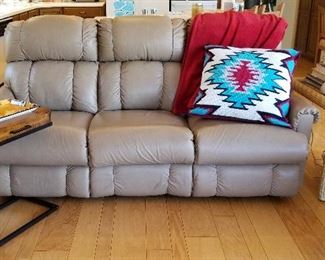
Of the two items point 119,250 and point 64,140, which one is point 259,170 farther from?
point 64,140

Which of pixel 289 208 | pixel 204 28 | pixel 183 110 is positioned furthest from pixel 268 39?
pixel 289 208

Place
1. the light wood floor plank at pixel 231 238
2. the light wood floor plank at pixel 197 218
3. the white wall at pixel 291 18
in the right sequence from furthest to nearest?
the white wall at pixel 291 18 < the light wood floor plank at pixel 197 218 < the light wood floor plank at pixel 231 238

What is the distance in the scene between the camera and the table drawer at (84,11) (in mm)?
5785

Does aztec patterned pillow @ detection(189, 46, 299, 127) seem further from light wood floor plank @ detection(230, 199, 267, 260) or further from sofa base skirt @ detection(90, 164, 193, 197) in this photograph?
light wood floor plank @ detection(230, 199, 267, 260)

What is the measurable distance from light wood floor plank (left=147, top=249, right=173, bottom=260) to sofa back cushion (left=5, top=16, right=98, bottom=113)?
1.06m

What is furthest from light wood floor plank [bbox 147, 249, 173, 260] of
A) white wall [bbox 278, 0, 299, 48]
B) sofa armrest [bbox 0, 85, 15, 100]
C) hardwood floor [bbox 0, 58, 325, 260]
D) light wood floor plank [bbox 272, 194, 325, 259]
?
white wall [bbox 278, 0, 299, 48]

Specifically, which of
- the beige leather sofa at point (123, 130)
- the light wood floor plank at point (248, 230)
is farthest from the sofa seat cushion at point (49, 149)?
the light wood floor plank at point (248, 230)

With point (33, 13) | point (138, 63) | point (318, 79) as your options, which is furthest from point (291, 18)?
point (318, 79)

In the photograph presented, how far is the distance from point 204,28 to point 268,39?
0.41 m

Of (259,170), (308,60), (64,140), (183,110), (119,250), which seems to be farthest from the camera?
(308,60)

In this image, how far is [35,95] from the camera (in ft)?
8.66

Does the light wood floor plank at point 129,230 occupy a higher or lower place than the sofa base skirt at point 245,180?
lower

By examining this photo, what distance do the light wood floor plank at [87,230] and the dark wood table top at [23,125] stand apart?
0.55m

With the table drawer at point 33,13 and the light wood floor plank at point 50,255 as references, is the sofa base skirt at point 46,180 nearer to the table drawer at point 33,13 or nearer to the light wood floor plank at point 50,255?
the light wood floor plank at point 50,255
